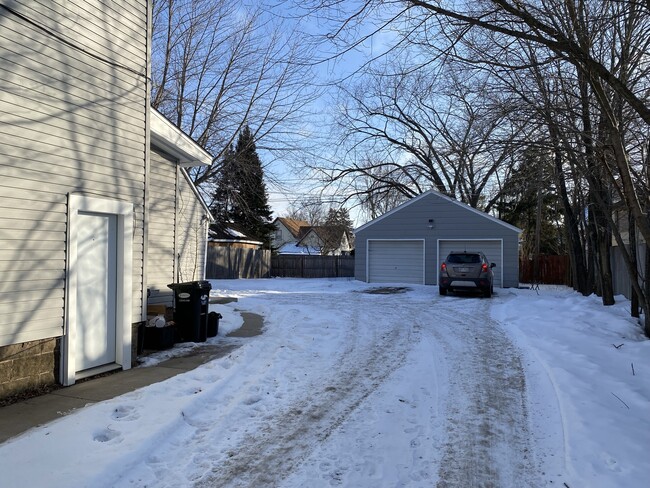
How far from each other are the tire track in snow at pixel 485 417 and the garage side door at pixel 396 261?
1381cm

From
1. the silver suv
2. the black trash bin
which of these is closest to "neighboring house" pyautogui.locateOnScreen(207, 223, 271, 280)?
the silver suv

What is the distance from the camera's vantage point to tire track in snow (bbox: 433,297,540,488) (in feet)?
12.1

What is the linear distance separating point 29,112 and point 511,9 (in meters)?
5.29

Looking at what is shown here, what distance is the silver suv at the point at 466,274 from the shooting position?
55.5 feet

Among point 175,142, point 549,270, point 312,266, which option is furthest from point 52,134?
point 549,270

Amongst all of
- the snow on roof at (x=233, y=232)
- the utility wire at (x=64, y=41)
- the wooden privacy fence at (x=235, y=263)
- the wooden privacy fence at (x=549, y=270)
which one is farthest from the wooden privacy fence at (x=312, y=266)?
the utility wire at (x=64, y=41)

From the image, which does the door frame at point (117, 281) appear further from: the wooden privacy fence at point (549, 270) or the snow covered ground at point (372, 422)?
the wooden privacy fence at point (549, 270)

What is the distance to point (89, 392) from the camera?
5430 mm

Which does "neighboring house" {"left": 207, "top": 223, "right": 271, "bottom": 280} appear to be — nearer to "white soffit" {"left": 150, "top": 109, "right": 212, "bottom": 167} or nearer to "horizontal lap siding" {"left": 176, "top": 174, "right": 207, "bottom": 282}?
"horizontal lap siding" {"left": 176, "top": 174, "right": 207, "bottom": 282}

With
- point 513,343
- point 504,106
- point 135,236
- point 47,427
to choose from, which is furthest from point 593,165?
point 47,427

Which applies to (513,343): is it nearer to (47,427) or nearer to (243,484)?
(243,484)

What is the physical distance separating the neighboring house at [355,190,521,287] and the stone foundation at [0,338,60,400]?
18.6m

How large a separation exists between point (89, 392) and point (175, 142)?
16.7 ft

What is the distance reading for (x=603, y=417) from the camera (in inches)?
185
